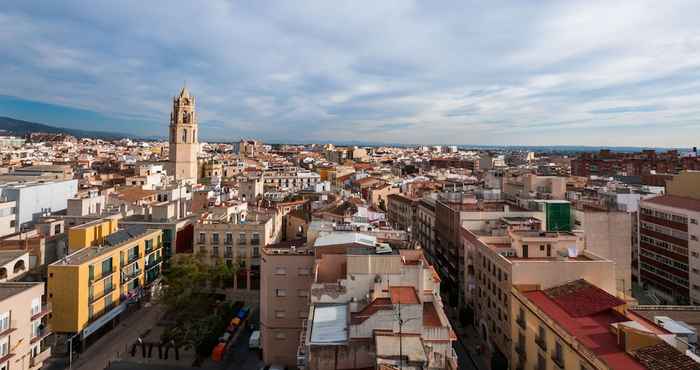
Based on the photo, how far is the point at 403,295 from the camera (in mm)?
21469

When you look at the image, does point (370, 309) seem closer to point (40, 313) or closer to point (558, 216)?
point (40, 313)

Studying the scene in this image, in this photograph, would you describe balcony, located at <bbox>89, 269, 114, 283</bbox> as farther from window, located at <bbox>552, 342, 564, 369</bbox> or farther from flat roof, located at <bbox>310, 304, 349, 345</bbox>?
window, located at <bbox>552, 342, 564, 369</bbox>

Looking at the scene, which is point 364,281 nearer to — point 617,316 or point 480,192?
point 617,316

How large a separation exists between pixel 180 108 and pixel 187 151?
26.6 feet

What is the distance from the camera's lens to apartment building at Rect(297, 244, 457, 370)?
57.8 feet

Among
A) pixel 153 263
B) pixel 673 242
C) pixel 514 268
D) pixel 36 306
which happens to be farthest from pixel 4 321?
pixel 673 242

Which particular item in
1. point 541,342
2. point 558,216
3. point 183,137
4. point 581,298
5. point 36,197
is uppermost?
point 183,137

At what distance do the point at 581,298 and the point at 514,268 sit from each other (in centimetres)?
409

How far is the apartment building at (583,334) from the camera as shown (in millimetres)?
18031

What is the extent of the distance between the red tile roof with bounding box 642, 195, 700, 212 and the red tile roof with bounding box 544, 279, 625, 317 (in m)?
24.9

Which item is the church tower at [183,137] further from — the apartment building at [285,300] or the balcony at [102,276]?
the apartment building at [285,300]

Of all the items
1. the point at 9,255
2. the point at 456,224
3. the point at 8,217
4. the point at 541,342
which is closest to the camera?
the point at 541,342

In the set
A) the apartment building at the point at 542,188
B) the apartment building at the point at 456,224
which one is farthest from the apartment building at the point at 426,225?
the apartment building at the point at 542,188

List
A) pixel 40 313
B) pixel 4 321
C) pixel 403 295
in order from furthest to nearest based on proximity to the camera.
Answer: pixel 40 313, pixel 4 321, pixel 403 295
